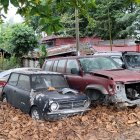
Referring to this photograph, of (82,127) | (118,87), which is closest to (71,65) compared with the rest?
(118,87)

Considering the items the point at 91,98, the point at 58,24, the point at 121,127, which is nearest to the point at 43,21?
the point at 58,24

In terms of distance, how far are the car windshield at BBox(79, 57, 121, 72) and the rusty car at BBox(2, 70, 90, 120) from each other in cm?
77

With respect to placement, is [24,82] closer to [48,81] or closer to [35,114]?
[48,81]

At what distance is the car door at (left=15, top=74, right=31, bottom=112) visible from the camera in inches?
388

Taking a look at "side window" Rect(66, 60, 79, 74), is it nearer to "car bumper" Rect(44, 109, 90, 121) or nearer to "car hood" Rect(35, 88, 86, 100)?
"car hood" Rect(35, 88, 86, 100)

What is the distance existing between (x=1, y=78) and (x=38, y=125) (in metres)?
6.40

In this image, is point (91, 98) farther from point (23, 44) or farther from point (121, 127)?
point (23, 44)

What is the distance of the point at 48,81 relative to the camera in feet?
33.8

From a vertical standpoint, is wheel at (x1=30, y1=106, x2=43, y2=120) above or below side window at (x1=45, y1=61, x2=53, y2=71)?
below

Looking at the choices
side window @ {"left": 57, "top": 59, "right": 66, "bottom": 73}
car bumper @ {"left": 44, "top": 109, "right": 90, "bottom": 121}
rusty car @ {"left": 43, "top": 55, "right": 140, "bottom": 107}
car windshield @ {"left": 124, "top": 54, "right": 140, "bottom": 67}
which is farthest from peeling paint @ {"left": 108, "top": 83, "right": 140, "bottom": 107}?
car windshield @ {"left": 124, "top": 54, "right": 140, "bottom": 67}

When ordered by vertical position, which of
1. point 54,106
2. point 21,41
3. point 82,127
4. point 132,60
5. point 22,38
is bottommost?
point 82,127

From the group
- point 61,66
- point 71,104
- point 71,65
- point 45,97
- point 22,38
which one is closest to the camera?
point 45,97

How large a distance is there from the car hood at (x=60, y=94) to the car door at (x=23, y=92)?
426 mm

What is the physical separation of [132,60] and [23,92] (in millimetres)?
5955
